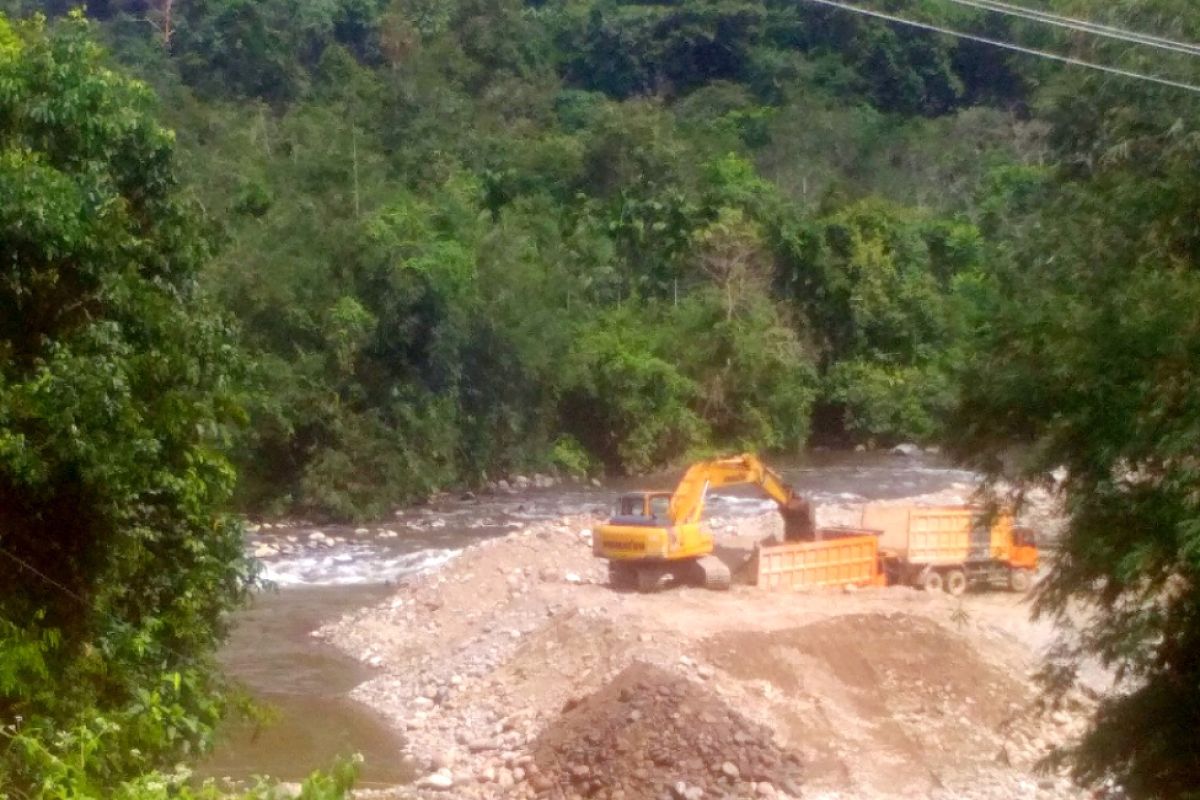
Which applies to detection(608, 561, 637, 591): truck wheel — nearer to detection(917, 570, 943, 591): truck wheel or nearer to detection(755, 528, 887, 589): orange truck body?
detection(755, 528, 887, 589): orange truck body

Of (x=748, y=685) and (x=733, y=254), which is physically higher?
(x=733, y=254)

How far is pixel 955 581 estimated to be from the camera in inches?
888

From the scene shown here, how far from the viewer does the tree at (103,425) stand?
8.20m

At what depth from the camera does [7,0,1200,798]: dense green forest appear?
863cm

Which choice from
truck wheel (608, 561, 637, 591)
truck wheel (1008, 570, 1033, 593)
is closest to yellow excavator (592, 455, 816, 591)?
truck wheel (608, 561, 637, 591)

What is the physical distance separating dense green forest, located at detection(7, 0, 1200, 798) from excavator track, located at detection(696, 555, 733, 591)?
5.69m

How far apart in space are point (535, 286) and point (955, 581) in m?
21.1

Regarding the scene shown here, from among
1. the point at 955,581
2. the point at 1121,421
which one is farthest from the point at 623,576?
the point at 1121,421

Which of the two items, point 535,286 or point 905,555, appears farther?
A: point 535,286

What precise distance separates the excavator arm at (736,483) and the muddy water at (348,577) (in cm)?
262

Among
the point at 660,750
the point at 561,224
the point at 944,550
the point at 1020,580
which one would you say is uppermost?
the point at 561,224

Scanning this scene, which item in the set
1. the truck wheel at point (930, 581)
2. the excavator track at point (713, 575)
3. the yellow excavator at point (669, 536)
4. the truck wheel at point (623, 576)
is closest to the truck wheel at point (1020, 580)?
the truck wheel at point (930, 581)

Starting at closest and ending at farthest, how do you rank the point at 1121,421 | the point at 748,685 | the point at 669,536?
the point at 1121,421 → the point at 748,685 → the point at 669,536

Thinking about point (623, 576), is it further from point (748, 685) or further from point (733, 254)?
point (733, 254)
